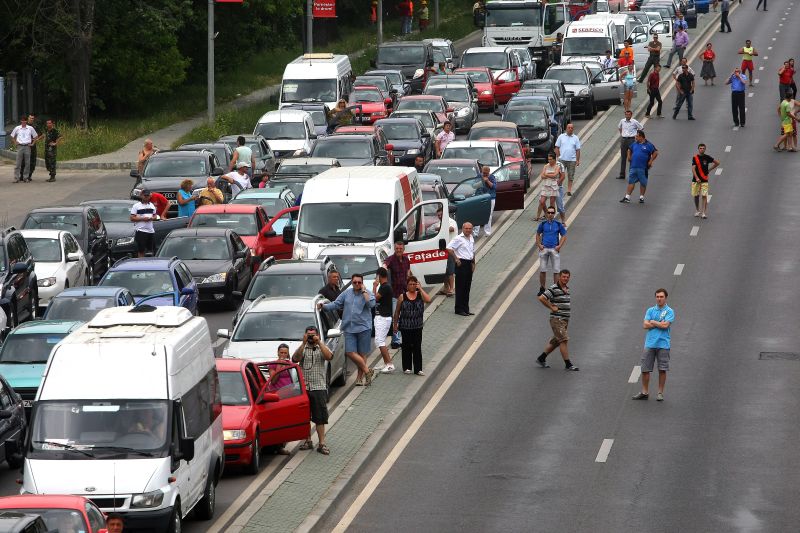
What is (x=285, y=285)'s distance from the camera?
2683 cm

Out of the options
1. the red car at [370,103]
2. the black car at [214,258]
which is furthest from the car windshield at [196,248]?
the red car at [370,103]

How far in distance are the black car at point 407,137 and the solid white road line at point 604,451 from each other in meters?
22.9

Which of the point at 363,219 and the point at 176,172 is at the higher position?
the point at 363,219

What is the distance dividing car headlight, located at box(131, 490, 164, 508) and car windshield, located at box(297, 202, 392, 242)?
13361 millimetres

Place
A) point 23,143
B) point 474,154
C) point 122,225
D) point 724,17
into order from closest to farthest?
point 122,225 → point 474,154 → point 23,143 → point 724,17

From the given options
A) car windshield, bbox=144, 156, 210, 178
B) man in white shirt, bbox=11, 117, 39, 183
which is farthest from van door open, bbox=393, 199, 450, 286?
man in white shirt, bbox=11, 117, 39, 183

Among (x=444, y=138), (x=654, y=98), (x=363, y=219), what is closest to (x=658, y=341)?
(x=363, y=219)

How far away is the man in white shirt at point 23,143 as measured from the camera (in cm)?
4347

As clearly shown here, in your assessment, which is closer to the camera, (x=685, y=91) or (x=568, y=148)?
(x=568, y=148)

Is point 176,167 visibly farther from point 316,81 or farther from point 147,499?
point 147,499

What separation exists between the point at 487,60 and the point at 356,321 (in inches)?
1438

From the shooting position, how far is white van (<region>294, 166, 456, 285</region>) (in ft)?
96.0

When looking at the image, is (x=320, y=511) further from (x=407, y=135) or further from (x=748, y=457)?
(x=407, y=135)

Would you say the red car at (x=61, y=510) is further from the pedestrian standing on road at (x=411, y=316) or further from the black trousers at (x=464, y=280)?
the black trousers at (x=464, y=280)
